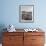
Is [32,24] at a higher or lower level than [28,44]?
higher

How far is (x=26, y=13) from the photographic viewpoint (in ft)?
13.8

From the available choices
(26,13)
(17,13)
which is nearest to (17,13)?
(17,13)

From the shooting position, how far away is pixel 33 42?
371cm

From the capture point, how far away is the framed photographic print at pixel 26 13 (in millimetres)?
4156

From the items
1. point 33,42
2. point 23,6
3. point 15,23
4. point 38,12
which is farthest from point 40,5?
point 33,42

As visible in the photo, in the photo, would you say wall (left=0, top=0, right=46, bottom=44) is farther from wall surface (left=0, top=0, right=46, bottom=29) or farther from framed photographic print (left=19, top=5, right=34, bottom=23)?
framed photographic print (left=19, top=5, right=34, bottom=23)

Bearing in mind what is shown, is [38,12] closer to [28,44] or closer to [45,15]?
[45,15]

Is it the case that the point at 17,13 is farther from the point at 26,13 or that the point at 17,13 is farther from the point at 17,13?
the point at 26,13

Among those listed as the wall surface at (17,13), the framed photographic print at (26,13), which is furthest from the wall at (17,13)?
the framed photographic print at (26,13)

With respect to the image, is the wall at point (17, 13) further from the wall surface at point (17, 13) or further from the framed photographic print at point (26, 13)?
→ the framed photographic print at point (26, 13)

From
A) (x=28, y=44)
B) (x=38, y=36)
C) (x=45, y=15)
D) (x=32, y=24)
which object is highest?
(x=45, y=15)

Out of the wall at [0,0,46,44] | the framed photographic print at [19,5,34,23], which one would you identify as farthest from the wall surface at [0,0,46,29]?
the framed photographic print at [19,5,34,23]

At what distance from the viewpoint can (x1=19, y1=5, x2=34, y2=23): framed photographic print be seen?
416 cm

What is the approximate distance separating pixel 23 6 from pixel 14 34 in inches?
40.4
